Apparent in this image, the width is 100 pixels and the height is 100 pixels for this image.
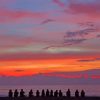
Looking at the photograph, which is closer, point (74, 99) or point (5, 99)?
point (74, 99)

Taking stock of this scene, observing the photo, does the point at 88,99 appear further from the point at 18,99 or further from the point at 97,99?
the point at 18,99

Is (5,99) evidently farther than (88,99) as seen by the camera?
Yes

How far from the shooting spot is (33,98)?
62156mm

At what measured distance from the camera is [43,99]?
6141 cm

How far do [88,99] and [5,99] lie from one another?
43.5ft

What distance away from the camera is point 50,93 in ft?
211

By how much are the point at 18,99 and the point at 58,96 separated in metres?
6.12

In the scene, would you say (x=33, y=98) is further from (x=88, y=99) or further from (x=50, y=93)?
(x=88, y=99)

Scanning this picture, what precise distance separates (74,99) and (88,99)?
2.17 meters

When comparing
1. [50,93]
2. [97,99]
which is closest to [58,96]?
[50,93]

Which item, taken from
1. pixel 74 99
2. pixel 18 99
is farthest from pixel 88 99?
pixel 18 99

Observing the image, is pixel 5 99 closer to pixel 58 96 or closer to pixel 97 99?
pixel 58 96

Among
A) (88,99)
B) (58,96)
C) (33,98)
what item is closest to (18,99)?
→ (33,98)

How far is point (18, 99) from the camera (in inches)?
2462
